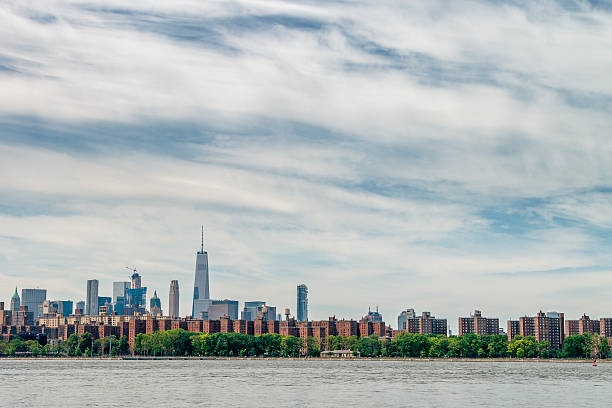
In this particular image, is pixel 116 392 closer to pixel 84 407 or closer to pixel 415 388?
pixel 84 407

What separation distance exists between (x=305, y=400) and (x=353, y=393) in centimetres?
1253

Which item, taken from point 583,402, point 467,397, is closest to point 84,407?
point 467,397

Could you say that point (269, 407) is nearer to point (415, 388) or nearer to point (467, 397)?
point (467, 397)

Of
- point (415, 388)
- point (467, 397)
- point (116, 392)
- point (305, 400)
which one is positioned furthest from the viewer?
point (415, 388)

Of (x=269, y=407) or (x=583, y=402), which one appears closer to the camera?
(x=269, y=407)

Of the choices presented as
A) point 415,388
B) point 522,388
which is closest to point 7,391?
point 415,388

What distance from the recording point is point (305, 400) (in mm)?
95812

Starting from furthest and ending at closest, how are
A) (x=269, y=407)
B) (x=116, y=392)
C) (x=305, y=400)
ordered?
(x=116, y=392), (x=305, y=400), (x=269, y=407)

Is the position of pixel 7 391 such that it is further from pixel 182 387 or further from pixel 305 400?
pixel 305 400

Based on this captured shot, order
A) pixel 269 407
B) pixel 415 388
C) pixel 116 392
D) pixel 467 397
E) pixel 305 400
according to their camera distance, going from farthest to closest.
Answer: pixel 415 388 → pixel 116 392 → pixel 467 397 → pixel 305 400 → pixel 269 407

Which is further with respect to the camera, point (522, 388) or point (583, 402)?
point (522, 388)

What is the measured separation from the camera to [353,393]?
107 m

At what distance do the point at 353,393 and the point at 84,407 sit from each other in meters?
34.8

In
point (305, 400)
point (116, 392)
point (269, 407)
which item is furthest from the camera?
point (116, 392)
